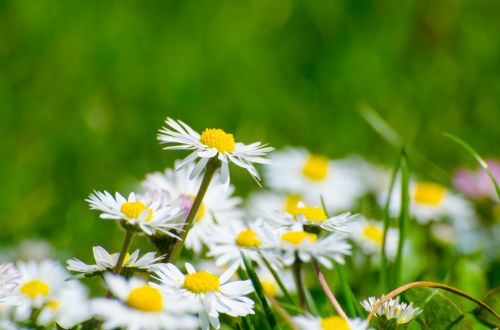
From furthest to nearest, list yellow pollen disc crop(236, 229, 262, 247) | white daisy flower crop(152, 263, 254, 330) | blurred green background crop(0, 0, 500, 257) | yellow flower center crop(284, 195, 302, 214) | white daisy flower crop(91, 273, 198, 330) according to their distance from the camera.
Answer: blurred green background crop(0, 0, 500, 257), yellow flower center crop(284, 195, 302, 214), yellow pollen disc crop(236, 229, 262, 247), white daisy flower crop(152, 263, 254, 330), white daisy flower crop(91, 273, 198, 330)

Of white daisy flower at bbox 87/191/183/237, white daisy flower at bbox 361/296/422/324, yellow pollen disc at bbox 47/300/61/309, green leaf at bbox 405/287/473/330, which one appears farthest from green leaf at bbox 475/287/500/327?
yellow pollen disc at bbox 47/300/61/309

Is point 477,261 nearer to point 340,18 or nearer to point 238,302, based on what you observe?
point 238,302

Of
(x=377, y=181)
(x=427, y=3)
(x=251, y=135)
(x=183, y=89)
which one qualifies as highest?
(x=427, y=3)

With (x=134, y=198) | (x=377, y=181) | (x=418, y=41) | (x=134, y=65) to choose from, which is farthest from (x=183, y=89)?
(x=134, y=198)

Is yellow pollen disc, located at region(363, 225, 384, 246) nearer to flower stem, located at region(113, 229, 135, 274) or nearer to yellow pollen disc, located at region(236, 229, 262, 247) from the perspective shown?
yellow pollen disc, located at region(236, 229, 262, 247)

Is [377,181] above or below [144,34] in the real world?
below

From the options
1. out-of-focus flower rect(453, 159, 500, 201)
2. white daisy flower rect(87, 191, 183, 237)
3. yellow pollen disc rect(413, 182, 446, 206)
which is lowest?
white daisy flower rect(87, 191, 183, 237)

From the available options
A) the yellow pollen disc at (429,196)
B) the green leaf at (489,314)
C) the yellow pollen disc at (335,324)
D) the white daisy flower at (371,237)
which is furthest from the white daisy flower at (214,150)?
the yellow pollen disc at (429,196)

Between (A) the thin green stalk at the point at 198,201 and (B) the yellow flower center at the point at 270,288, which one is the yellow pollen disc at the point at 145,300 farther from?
(B) the yellow flower center at the point at 270,288
